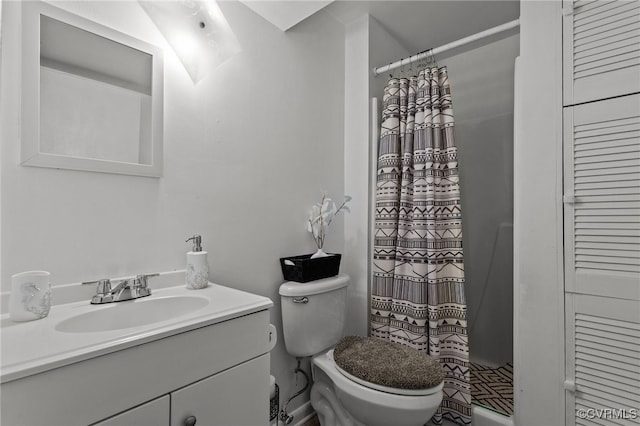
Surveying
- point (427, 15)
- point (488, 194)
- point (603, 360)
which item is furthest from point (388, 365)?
point (427, 15)

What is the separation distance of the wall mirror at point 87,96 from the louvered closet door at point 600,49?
5.40 feet

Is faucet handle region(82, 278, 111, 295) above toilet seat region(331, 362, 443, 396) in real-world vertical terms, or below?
above

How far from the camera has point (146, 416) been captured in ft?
2.26

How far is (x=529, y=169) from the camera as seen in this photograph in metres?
1.33

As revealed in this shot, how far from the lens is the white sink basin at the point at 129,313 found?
0.84 metres

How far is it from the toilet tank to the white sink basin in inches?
20.7

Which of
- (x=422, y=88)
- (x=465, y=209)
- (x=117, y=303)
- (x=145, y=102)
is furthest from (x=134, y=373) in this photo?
(x=465, y=209)

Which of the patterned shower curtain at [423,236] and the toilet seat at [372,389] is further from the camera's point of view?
the patterned shower curtain at [423,236]

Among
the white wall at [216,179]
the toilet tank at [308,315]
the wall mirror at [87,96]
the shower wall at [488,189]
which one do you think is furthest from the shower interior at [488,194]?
the wall mirror at [87,96]

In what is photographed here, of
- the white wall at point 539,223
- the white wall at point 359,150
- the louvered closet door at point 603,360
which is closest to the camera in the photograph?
the louvered closet door at point 603,360

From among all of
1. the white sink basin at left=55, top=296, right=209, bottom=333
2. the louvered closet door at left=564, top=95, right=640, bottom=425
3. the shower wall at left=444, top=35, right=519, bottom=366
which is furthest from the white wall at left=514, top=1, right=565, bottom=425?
the white sink basin at left=55, top=296, right=209, bottom=333

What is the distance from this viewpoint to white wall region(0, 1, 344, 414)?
869mm

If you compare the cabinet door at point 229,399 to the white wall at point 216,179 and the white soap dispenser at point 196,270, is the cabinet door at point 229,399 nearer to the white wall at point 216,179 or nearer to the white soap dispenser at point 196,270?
the white soap dispenser at point 196,270

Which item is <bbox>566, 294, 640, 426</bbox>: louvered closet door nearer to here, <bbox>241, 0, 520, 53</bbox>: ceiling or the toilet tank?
the toilet tank
